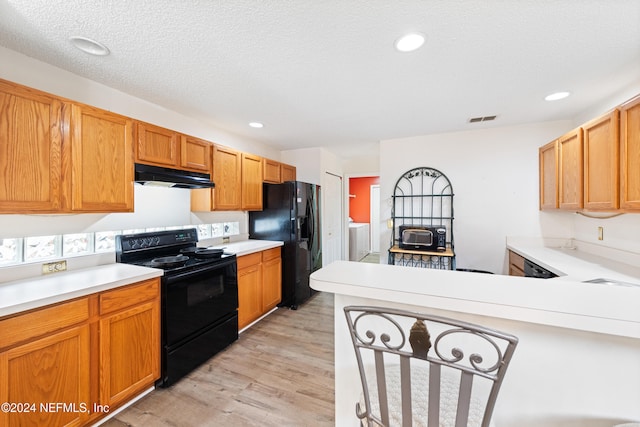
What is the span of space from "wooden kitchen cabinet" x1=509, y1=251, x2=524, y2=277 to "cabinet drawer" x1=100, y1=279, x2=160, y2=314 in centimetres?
344

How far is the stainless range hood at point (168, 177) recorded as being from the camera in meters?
2.02

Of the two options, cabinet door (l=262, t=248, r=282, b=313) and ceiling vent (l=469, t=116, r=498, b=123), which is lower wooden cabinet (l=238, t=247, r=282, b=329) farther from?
ceiling vent (l=469, t=116, r=498, b=123)

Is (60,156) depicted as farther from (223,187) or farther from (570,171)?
(570,171)

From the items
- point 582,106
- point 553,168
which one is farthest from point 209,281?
point 582,106

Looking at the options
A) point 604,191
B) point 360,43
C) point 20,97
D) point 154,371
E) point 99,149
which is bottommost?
point 154,371

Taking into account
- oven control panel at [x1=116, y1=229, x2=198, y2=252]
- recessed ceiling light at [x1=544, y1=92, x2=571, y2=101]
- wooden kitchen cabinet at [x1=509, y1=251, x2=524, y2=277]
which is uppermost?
recessed ceiling light at [x1=544, y1=92, x2=571, y2=101]

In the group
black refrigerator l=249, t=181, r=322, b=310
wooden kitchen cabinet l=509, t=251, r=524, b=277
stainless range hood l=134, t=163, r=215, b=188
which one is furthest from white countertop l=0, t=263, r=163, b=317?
wooden kitchen cabinet l=509, t=251, r=524, b=277

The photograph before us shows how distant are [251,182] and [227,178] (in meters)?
0.40

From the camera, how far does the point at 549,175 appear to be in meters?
2.81

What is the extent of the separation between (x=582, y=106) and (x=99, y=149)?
14.3ft

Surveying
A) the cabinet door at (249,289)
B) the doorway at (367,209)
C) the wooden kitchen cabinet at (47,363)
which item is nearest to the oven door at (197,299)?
the cabinet door at (249,289)

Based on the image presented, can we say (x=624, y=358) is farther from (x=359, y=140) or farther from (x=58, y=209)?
(x=359, y=140)

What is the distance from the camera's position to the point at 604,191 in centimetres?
189

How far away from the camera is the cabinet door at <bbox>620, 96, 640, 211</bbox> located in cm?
162
